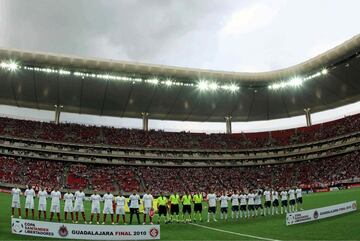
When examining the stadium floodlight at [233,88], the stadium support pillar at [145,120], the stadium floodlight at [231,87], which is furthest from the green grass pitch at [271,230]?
the stadium support pillar at [145,120]

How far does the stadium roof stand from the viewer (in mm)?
48750

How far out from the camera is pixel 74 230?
1482cm

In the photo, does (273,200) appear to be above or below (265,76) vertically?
below

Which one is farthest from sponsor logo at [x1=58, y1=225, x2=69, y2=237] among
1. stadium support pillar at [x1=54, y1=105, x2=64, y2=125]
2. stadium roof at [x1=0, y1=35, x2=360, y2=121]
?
stadium support pillar at [x1=54, y1=105, x2=64, y2=125]

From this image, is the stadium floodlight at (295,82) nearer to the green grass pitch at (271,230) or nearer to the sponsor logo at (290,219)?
the green grass pitch at (271,230)

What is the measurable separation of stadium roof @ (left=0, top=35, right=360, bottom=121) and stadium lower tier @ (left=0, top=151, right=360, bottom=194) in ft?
34.5

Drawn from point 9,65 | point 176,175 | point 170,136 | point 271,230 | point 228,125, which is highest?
point 9,65

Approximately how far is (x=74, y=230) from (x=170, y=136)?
5064 cm

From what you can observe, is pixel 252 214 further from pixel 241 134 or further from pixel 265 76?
pixel 241 134

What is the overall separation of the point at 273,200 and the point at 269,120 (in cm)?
4681

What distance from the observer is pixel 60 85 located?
5353cm

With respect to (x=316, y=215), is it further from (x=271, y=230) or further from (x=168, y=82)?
(x=168, y=82)

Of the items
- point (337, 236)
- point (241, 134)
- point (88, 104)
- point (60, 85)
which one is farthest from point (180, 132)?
point (337, 236)

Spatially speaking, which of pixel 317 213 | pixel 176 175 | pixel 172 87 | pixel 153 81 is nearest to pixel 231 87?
pixel 172 87
